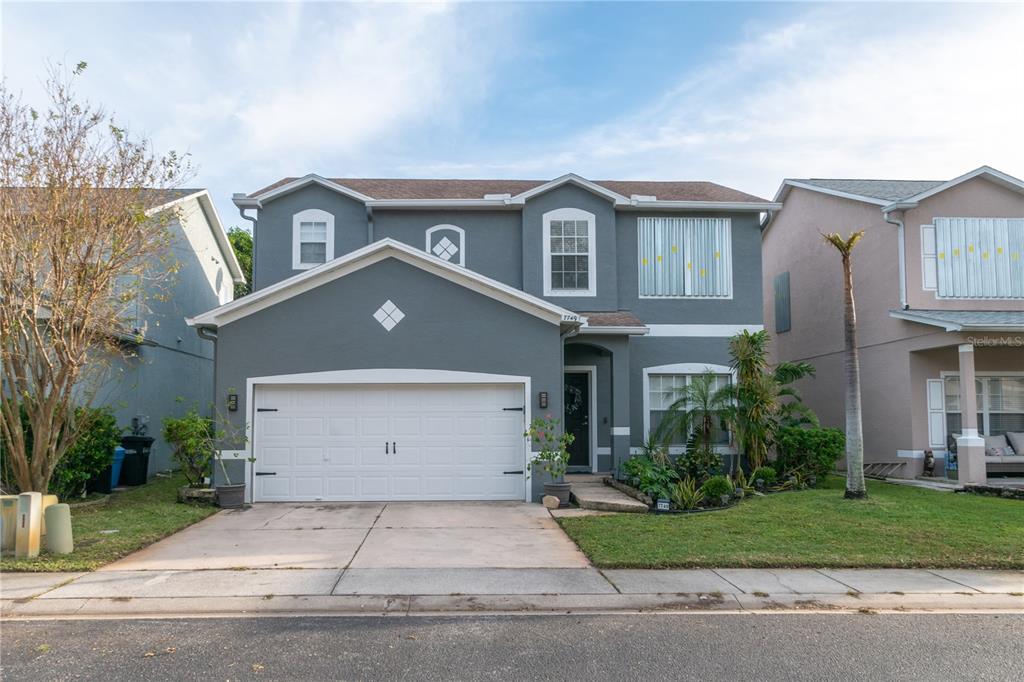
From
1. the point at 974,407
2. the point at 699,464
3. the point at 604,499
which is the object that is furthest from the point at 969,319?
the point at 604,499

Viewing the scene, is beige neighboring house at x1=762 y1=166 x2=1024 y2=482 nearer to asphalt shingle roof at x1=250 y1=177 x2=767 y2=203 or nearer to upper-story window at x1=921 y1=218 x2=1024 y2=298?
upper-story window at x1=921 y1=218 x2=1024 y2=298

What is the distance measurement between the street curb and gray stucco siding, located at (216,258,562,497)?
20.5 feet

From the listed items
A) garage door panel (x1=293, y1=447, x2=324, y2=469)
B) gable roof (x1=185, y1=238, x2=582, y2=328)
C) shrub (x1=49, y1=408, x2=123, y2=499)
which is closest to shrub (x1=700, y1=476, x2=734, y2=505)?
gable roof (x1=185, y1=238, x2=582, y2=328)

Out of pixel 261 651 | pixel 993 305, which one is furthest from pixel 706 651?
pixel 993 305

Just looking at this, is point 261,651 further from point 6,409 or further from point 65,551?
point 6,409

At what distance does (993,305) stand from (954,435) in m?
2.88

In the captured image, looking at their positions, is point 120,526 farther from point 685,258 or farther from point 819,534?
point 685,258

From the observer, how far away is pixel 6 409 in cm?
1131

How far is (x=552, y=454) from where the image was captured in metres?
12.8

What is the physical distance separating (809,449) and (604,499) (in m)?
4.68

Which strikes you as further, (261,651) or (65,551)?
(65,551)

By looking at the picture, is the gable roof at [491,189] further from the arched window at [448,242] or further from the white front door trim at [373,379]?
the white front door trim at [373,379]

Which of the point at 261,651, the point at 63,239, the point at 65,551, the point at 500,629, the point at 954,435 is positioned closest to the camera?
the point at 261,651

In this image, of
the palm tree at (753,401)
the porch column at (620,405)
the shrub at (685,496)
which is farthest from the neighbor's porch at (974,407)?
the porch column at (620,405)
